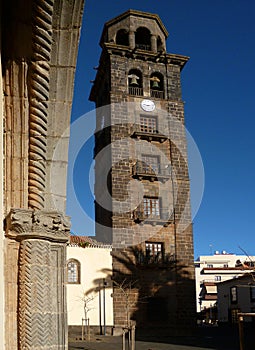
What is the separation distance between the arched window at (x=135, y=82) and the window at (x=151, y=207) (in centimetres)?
677

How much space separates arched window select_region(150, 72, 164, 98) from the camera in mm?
34219

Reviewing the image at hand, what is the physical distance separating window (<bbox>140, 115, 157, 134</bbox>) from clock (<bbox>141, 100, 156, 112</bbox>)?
0.50m

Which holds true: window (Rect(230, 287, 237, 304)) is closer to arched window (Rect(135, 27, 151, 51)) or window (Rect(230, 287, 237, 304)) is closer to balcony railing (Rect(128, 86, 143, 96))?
balcony railing (Rect(128, 86, 143, 96))

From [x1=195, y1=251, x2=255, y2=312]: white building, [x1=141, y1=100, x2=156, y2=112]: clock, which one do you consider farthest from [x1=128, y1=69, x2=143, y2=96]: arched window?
[x1=195, y1=251, x2=255, y2=312]: white building

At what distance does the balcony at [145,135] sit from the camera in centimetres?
3222

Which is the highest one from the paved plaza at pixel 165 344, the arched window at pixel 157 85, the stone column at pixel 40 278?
the arched window at pixel 157 85

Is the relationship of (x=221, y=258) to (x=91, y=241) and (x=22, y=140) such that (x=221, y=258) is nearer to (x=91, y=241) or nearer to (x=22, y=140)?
(x=91, y=241)

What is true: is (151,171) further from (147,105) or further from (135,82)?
(135,82)

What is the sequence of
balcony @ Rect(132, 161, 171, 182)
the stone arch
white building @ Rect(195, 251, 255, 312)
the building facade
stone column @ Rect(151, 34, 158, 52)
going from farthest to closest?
white building @ Rect(195, 251, 255, 312) → the stone arch → stone column @ Rect(151, 34, 158, 52) → balcony @ Rect(132, 161, 171, 182) → the building facade

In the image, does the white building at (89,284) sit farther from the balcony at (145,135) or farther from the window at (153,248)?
the balcony at (145,135)

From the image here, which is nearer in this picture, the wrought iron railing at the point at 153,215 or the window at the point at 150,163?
the wrought iron railing at the point at 153,215

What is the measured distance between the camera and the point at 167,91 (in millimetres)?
34438

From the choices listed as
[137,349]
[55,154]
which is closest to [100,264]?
[137,349]

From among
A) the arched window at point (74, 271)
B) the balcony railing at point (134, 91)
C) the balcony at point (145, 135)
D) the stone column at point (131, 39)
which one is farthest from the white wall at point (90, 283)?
the stone column at point (131, 39)
